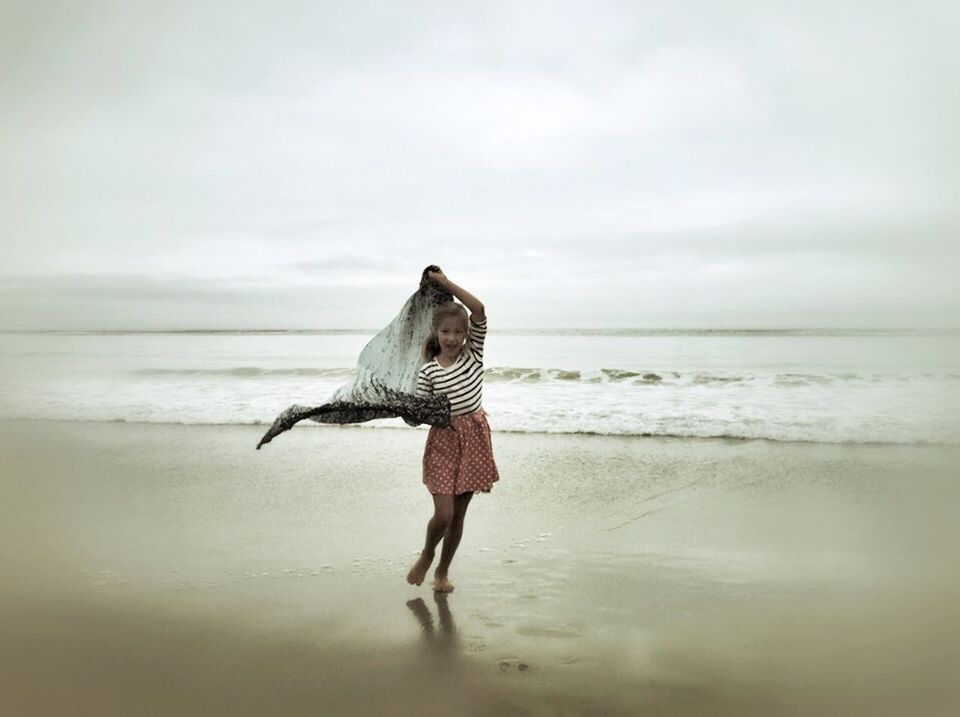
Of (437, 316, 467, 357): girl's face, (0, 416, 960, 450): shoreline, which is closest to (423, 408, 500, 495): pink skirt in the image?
(437, 316, 467, 357): girl's face

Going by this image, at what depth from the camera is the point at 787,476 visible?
23.8 feet

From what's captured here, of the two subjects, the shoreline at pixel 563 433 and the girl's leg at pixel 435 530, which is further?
the shoreline at pixel 563 433

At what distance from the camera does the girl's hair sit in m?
4.28

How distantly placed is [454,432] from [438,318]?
1.95 ft

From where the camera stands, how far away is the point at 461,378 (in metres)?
4.32

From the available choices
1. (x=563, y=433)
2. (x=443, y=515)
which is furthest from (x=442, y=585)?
(x=563, y=433)

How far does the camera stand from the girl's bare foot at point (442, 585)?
4.36 metres

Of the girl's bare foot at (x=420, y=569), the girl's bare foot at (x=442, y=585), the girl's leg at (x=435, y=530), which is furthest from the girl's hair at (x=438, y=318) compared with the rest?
the girl's bare foot at (x=442, y=585)

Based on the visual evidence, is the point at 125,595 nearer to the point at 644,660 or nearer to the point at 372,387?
the point at 372,387

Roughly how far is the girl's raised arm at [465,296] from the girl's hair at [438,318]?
0.16 feet

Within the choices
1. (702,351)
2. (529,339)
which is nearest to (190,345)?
(529,339)

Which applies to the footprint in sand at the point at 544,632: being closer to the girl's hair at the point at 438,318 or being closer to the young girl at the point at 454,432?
the young girl at the point at 454,432

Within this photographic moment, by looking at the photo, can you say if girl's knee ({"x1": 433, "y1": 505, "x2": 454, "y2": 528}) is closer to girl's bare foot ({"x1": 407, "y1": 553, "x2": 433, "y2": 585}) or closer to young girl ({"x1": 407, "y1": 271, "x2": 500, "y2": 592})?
young girl ({"x1": 407, "y1": 271, "x2": 500, "y2": 592})

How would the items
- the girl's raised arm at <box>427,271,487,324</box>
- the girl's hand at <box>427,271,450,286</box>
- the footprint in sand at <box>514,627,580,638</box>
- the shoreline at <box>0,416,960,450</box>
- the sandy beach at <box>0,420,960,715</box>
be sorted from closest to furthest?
the sandy beach at <box>0,420,960,715</box> → the footprint in sand at <box>514,627,580,638</box> → the girl's raised arm at <box>427,271,487,324</box> → the girl's hand at <box>427,271,450,286</box> → the shoreline at <box>0,416,960,450</box>
